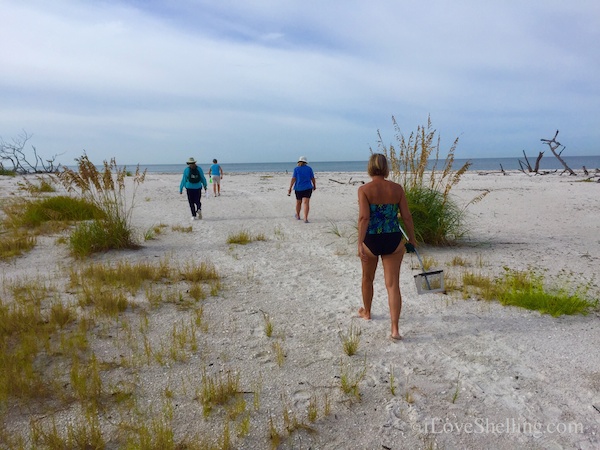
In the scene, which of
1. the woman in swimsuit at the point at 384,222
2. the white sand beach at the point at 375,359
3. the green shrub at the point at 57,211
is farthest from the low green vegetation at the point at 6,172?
the woman in swimsuit at the point at 384,222

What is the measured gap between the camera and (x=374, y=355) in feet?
12.4

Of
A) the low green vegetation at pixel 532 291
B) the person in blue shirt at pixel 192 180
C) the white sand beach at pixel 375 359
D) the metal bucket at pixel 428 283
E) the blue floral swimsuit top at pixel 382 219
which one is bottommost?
the white sand beach at pixel 375 359

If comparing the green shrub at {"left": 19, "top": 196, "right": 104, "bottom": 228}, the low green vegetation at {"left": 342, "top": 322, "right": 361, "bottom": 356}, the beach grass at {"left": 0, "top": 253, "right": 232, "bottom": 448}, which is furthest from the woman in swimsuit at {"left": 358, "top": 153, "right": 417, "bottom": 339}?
the green shrub at {"left": 19, "top": 196, "right": 104, "bottom": 228}

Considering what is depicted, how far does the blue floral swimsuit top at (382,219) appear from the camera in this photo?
13.1ft

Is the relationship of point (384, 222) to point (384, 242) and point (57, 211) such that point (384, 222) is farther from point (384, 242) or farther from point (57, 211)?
point (57, 211)

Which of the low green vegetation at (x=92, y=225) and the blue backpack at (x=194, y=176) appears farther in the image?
the blue backpack at (x=194, y=176)

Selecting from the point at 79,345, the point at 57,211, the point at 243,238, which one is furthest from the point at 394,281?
the point at 57,211

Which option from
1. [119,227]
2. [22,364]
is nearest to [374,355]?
[22,364]

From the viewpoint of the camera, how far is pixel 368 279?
14.3 feet

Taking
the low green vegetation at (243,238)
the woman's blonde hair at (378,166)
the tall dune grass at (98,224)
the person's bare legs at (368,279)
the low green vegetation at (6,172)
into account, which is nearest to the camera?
the woman's blonde hair at (378,166)

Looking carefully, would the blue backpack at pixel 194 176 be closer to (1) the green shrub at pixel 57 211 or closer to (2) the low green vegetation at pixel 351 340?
(1) the green shrub at pixel 57 211

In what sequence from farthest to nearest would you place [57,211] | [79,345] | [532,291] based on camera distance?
[57,211] → [532,291] → [79,345]

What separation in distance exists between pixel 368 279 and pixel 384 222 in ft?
2.39

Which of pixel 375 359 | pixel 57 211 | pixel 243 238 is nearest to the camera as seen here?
pixel 375 359
